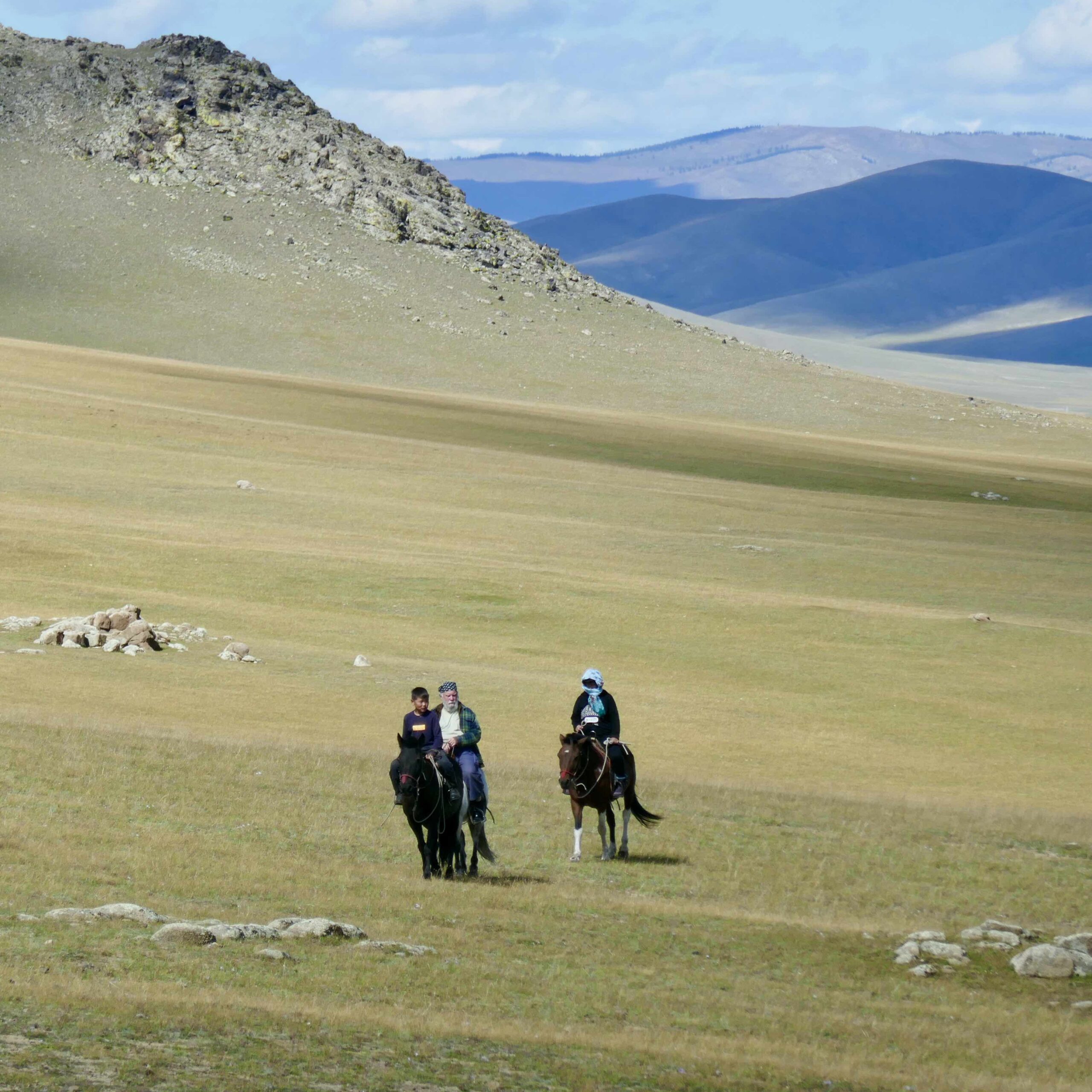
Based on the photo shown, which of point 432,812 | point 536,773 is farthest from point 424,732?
point 536,773

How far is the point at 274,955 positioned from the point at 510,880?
594 centimetres

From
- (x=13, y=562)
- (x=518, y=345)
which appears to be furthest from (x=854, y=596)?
(x=518, y=345)

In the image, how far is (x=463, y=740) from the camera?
20.3 m

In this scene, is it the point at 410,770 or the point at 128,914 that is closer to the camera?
the point at 128,914

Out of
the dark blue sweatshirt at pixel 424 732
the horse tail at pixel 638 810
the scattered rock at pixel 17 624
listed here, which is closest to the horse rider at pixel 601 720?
the horse tail at pixel 638 810

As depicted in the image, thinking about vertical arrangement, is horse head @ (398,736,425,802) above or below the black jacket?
below

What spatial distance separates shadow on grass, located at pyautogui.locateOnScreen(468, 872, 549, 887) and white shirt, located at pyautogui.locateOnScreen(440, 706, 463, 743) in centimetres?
199

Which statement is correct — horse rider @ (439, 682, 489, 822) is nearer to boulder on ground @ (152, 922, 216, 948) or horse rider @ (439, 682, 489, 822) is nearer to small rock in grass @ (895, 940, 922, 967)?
boulder on ground @ (152, 922, 216, 948)

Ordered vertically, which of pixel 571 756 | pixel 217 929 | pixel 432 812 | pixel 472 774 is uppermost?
pixel 571 756

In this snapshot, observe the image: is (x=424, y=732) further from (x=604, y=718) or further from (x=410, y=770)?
(x=604, y=718)

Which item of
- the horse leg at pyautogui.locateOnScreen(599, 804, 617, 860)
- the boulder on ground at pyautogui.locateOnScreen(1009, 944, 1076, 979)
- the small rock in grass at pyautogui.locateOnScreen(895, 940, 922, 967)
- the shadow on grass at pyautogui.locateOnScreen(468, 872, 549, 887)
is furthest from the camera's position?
the horse leg at pyautogui.locateOnScreen(599, 804, 617, 860)

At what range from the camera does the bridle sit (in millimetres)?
22109

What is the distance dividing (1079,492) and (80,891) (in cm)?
9317

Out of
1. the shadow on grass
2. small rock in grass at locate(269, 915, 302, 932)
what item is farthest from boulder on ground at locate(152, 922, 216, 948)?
the shadow on grass
